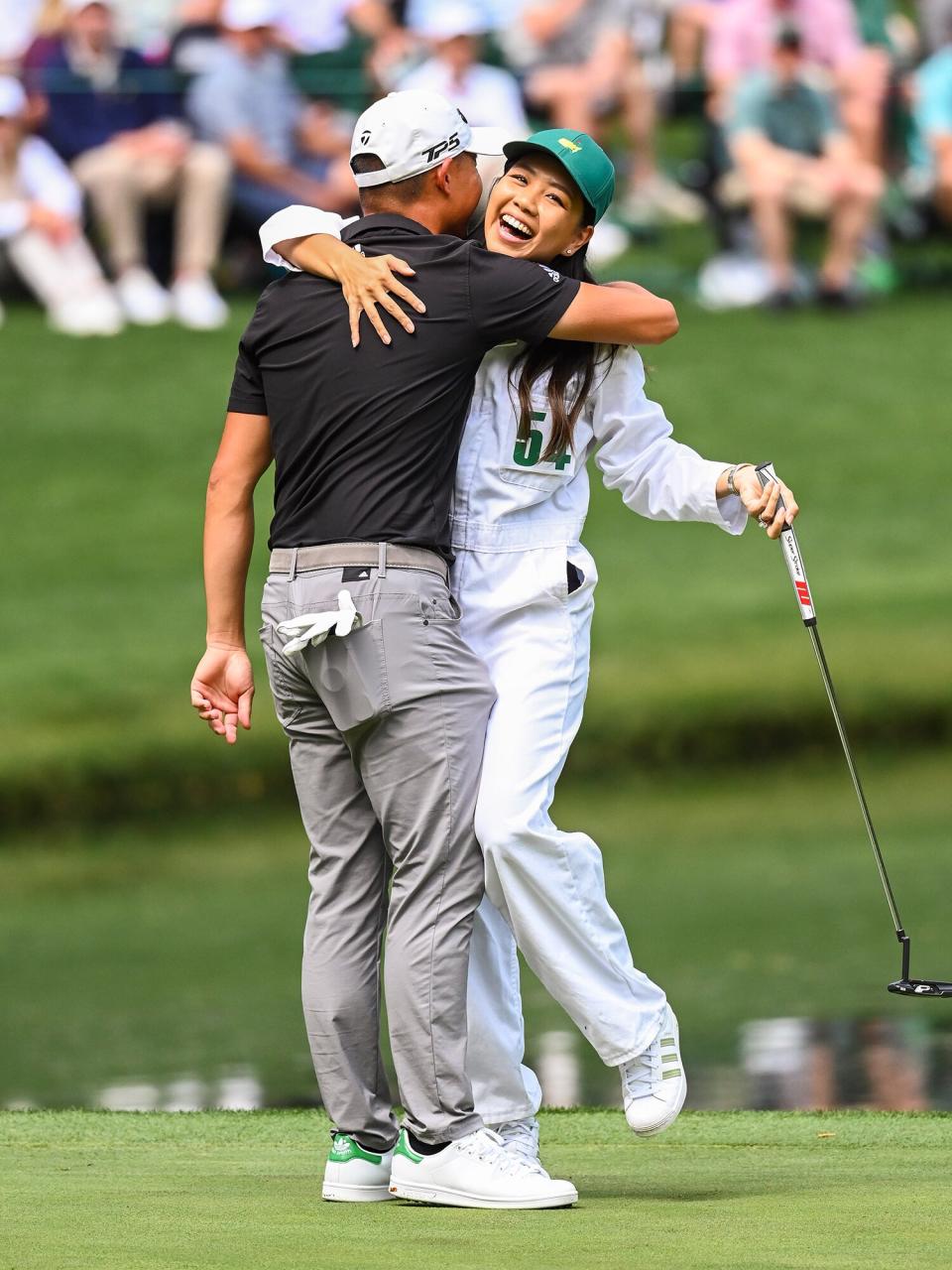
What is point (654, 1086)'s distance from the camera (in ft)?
12.7

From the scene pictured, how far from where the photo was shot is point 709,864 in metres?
9.31

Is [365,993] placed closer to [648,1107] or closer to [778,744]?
[648,1107]

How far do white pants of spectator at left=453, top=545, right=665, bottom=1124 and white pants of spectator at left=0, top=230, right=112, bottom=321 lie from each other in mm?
10037

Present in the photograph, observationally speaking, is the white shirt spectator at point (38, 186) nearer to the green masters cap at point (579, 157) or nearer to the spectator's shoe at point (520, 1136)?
the green masters cap at point (579, 157)

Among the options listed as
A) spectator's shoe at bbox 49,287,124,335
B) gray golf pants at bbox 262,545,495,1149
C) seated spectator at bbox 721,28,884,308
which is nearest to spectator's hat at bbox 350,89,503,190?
gray golf pants at bbox 262,545,495,1149

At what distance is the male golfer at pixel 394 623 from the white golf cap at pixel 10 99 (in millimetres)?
9389

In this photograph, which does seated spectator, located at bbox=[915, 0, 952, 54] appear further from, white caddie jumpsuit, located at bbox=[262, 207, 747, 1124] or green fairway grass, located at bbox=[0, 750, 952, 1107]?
white caddie jumpsuit, located at bbox=[262, 207, 747, 1124]

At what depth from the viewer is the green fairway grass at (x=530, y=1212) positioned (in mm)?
3199

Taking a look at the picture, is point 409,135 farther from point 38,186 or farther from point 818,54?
point 818,54

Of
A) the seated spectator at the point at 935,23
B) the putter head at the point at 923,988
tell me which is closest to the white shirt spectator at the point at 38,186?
the seated spectator at the point at 935,23

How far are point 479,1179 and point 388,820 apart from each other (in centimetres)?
54

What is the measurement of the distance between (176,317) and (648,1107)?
11104mm

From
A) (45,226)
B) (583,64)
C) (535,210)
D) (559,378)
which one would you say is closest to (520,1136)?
(559,378)

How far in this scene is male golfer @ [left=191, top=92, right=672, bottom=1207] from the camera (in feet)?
12.2
